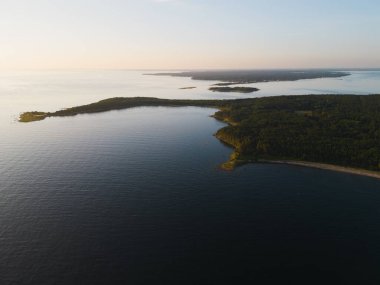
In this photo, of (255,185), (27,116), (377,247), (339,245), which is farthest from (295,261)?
(27,116)

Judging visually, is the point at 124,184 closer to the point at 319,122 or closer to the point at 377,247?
the point at 377,247

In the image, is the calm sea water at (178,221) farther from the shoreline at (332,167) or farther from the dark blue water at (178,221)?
the shoreline at (332,167)

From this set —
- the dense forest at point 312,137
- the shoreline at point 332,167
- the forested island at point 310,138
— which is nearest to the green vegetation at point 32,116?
the forested island at point 310,138

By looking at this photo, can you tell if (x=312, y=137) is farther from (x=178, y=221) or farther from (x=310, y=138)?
(x=178, y=221)

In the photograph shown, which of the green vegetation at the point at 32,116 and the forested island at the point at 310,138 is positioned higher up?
the green vegetation at the point at 32,116

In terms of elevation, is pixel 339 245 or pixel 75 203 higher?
pixel 75 203

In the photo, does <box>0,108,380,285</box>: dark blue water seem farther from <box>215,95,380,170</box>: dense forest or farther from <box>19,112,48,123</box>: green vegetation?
<box>19,112,48,123</box>: green vegetation

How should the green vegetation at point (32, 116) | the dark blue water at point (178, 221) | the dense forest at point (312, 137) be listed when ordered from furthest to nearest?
the green vegetation at point (32, 116), the dense forest at point (312, 137), the dark blue water at point (178, 221)

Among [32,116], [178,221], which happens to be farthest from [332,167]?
[32,116]
